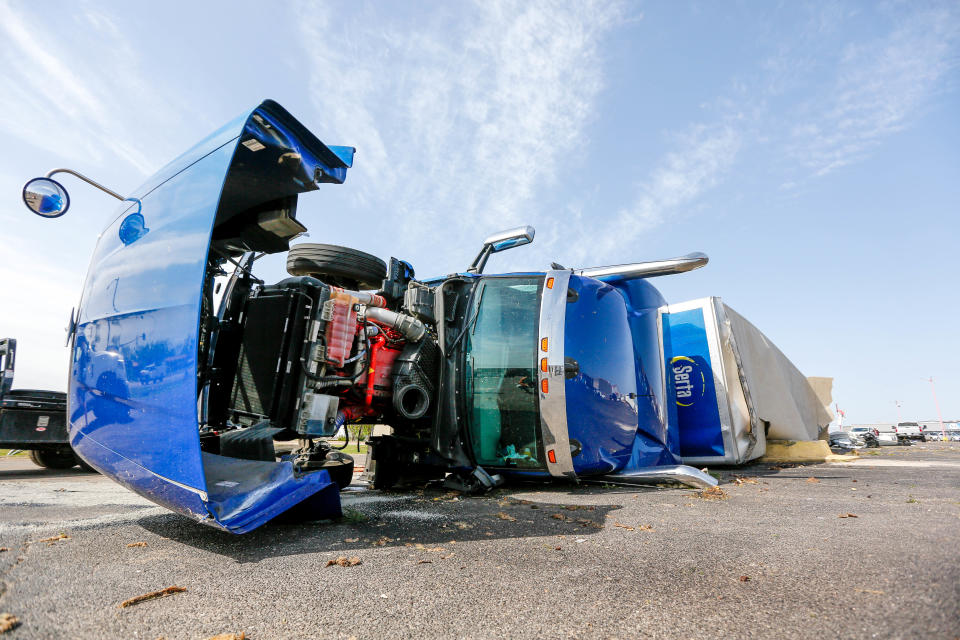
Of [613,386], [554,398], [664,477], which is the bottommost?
[664,477]

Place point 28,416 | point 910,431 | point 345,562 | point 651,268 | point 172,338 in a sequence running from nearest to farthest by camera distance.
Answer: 1. point 345,562
2. point 172,338
3. point 651,268
4. point 28,416
5. point 910,431

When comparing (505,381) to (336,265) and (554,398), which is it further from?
(336,265)

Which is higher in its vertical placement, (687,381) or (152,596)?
(687,381)

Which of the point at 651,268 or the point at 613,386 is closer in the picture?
the point at 613,386

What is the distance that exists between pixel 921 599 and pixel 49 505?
5.22m

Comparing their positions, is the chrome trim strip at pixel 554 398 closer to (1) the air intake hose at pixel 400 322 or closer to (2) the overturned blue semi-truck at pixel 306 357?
(2) the overturned blue semi-truck at pixel 306 357

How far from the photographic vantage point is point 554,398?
Answer: 382 centimetres

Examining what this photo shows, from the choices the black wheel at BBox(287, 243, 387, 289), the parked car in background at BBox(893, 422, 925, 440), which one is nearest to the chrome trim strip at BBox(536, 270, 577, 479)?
the black wheel at BBox(287, 243, 387, 289)

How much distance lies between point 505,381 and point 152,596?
271cm

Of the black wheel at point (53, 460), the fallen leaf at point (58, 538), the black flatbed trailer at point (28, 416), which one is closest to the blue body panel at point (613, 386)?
the fallen leaf at point (58, 538)

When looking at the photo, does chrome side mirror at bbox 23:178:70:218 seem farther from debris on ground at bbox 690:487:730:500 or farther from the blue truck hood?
debris on ground at bbox 690:487:730:500

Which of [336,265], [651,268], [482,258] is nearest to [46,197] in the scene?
[336,265]

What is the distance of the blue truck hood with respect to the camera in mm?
2229

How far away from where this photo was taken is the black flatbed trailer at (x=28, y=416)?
6.14 metres
